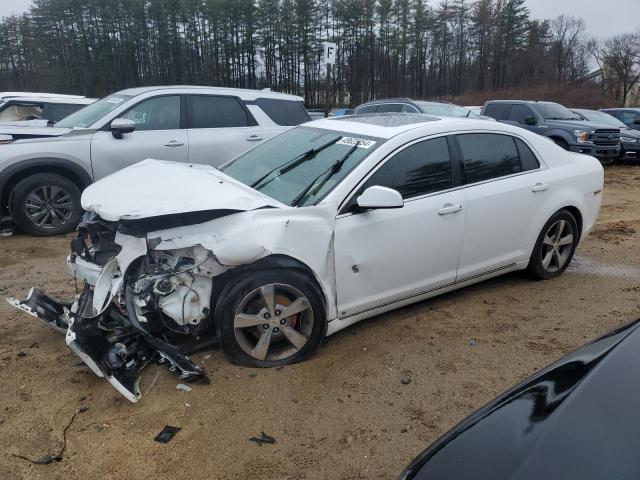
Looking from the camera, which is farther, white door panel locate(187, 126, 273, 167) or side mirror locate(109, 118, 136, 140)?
white door panel locate(187, 126, 273, 167)

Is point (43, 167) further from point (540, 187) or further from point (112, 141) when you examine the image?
point (540, 187)

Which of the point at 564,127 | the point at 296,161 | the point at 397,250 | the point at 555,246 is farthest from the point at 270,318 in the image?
the point at 564,127

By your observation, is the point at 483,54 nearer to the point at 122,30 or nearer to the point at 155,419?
the point at 122,30

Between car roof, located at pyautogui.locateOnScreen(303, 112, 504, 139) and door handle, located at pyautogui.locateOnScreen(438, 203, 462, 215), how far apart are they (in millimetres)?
594

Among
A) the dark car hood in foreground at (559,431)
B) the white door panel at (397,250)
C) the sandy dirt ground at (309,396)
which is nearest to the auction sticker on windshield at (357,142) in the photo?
the white door panel at (397,250)

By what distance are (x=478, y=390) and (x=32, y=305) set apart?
3.11 metres

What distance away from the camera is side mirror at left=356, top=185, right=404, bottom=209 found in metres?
3.39

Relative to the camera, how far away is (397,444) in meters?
2.74

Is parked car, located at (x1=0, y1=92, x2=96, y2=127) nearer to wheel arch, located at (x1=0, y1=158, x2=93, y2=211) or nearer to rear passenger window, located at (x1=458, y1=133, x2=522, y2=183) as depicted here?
wheel arch, located at (x1=0, y1=158, x2=93, y2=211)

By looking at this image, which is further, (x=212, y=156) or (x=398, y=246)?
(x=212, y=156)

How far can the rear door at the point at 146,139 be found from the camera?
267 inches

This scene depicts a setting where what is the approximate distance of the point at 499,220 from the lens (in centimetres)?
430

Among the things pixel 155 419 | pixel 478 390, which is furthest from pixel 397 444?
pixel 155 419

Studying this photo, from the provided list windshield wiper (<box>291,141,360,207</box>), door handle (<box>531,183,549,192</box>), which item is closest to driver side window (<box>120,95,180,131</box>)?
windshield wiper (<box>291,141,360,207</box>)
